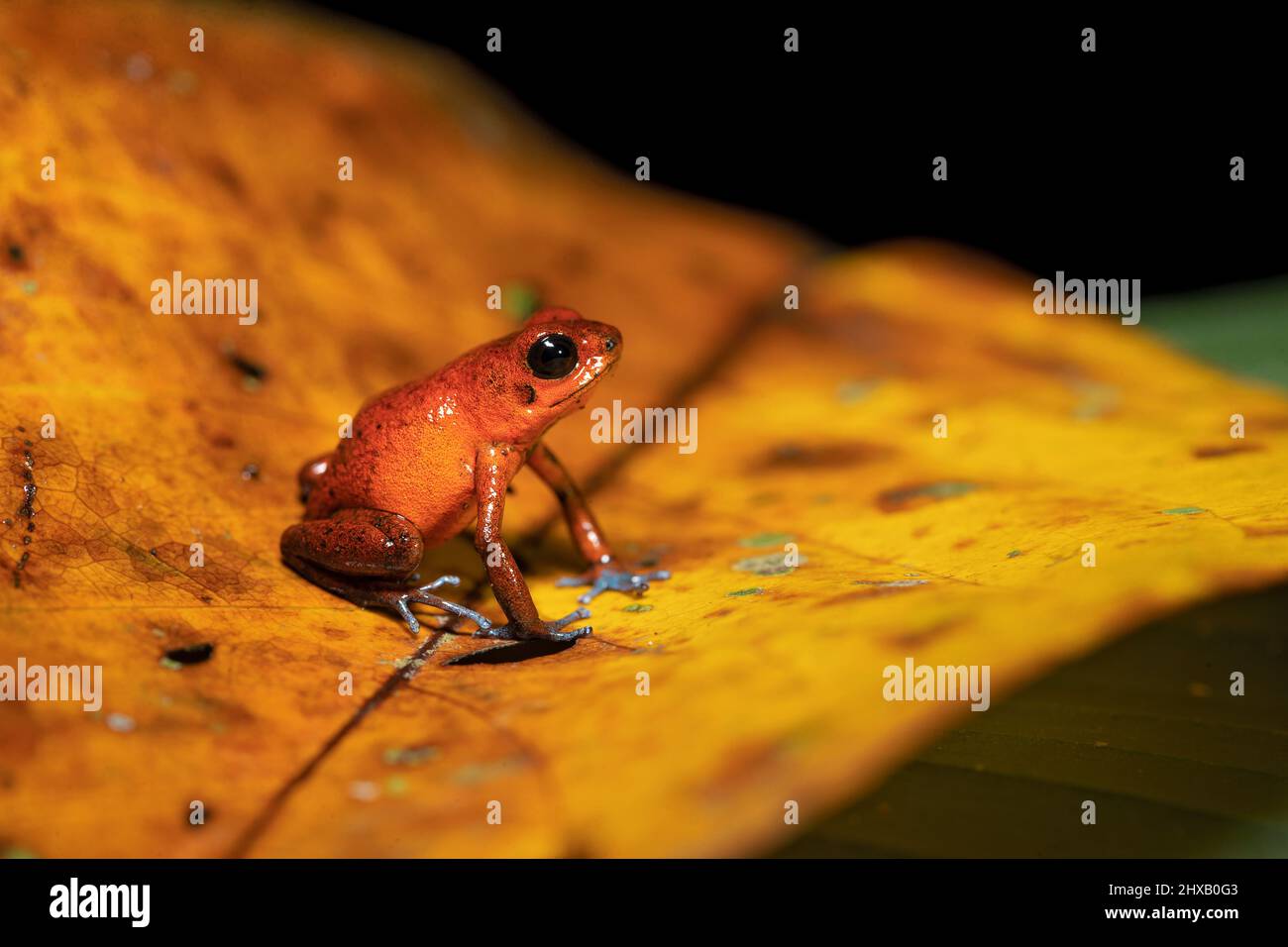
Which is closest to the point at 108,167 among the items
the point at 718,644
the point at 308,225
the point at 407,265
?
the point at 308,225

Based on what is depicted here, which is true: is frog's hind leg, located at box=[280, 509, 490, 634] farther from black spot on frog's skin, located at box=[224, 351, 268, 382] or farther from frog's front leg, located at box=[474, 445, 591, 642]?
black spot on frog's skin, located at box=[224, 351, 268, 382]

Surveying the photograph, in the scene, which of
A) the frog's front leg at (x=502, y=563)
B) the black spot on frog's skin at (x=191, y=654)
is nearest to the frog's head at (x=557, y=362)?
the frog's front leg at (x=502, y=563)

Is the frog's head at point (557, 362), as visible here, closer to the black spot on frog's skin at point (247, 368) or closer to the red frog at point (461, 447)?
the red frog at point (461, 447)

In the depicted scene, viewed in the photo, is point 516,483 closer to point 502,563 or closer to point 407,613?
point 502,563

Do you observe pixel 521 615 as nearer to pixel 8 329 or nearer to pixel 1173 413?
pixel 8 329

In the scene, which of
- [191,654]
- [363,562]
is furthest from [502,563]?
[191,654]

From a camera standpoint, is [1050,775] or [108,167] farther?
[108,167]
